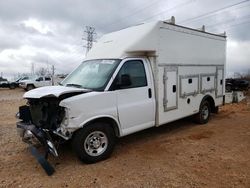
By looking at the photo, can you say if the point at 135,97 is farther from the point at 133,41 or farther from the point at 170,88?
the point at 170,88

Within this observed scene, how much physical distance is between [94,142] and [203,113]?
4463 millimetres

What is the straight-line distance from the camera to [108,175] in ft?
13.8

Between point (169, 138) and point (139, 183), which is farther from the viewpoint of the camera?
point (169, 138)

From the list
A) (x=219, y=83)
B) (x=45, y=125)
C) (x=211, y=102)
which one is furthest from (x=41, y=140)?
(x=219, y=83)

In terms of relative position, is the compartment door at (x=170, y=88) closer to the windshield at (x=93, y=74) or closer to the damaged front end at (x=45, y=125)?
the windshield at (x=93, y=74)

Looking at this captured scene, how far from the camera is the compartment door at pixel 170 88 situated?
20.1 ft

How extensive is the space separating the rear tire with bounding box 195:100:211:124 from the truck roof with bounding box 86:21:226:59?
2604 mm

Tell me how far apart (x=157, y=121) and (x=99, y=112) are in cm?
183

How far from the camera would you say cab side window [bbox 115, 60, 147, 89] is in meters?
5.05

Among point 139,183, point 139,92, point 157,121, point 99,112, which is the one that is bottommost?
point 139,183

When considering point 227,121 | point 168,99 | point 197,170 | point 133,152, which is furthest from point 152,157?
point 227,121

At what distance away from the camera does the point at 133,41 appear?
5473 millimetres

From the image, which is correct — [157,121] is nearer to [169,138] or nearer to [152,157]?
[169,138]

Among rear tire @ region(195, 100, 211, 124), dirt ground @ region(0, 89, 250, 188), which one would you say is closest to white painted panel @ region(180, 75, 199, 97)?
rear tire @ region(195, 100, 211, 124)
